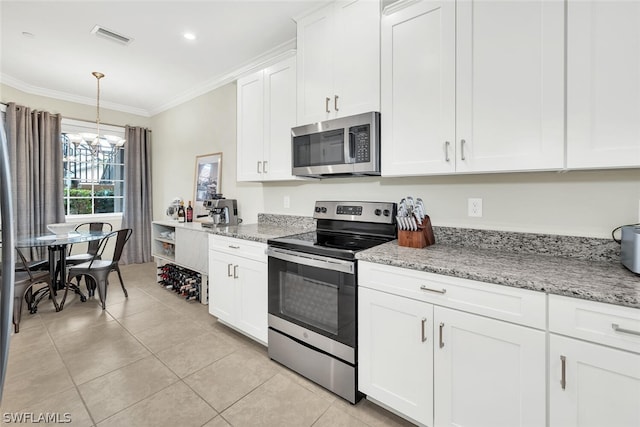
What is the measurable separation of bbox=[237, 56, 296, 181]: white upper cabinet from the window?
2.71 m

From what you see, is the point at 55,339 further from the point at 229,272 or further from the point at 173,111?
the point at 173,111

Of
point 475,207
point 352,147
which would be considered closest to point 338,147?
point 352,147

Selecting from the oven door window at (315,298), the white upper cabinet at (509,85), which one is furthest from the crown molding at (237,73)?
the oven door window at (315,298)

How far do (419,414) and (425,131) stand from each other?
1543 mm

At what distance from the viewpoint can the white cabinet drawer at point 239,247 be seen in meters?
2.28

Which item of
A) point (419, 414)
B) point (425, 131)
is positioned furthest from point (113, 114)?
point (419, 414)

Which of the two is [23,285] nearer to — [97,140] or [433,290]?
[97,140]

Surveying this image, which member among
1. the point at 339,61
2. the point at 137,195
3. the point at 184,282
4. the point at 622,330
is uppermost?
the point at 339,61

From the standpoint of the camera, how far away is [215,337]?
263cm

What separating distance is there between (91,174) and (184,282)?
113 inches

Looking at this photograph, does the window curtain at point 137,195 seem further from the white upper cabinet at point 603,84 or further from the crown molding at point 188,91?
the white upper cabinet at point 603,84

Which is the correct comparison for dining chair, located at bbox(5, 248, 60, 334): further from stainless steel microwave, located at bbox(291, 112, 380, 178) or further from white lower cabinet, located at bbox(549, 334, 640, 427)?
white lower cabinet, located at bbox(549, 334, 640, 427)

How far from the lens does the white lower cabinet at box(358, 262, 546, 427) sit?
125 centimetres

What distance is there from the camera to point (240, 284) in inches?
97.3
